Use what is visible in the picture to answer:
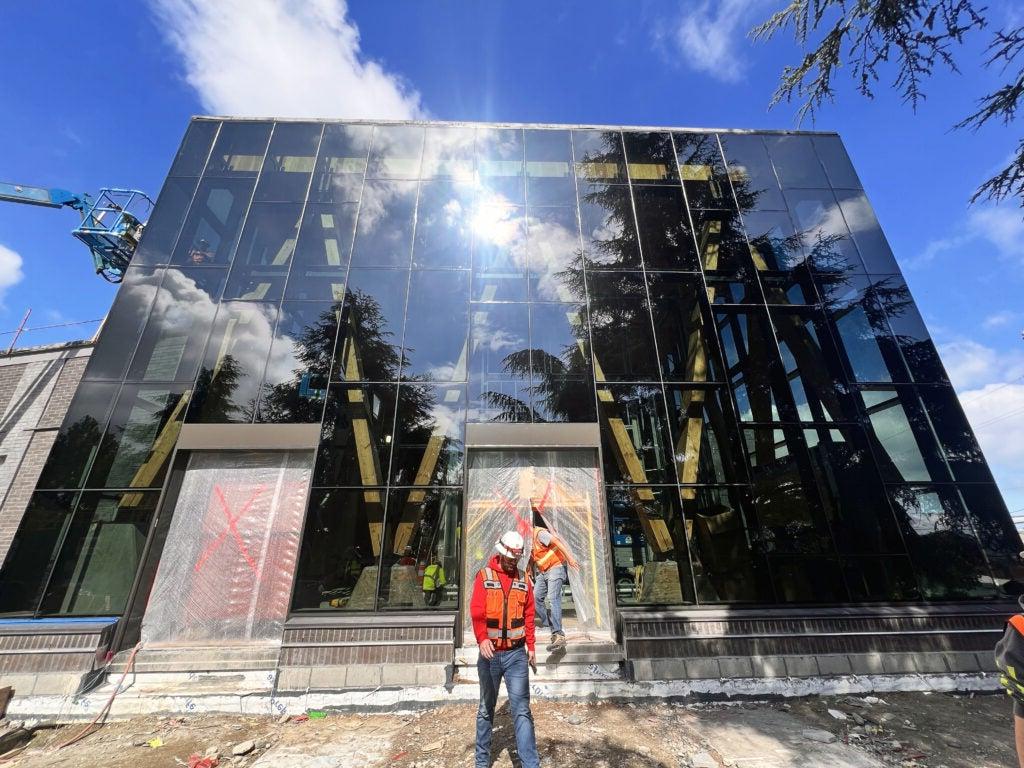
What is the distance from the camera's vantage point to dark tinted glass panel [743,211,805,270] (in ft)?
34.8

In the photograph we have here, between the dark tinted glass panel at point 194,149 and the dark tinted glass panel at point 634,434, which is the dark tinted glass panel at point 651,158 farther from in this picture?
the dark tinted glass panel at point 194,149

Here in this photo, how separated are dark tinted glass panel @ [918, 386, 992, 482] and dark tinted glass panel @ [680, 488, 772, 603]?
484cm

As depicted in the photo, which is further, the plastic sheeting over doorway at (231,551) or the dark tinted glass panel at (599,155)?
the dark tinted glass panel at (599,155)

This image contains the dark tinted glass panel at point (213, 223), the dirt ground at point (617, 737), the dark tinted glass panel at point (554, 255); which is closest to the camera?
the dirt ground at point (617, 737)

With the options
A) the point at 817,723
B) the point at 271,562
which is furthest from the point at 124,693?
the point at 817,723

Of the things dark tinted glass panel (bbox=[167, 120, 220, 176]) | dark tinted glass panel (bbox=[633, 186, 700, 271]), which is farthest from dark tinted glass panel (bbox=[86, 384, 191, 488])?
dark tinted glass panel (bbox=[633, 186, 700, 271])

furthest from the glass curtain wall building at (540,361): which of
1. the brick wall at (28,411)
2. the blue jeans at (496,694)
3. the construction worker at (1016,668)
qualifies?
the construction worker at (1016,668)

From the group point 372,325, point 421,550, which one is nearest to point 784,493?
point 421,550

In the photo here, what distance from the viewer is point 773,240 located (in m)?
10.8

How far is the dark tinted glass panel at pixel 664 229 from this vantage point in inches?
419

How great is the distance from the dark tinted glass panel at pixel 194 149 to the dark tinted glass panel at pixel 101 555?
8.51m

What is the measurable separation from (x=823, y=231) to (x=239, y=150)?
53.0ft

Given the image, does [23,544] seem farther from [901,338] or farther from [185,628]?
[901,338]

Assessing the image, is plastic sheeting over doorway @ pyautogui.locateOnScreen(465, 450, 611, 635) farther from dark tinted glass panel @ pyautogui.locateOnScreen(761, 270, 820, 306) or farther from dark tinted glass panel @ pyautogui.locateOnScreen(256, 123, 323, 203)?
dark tinted glass panel @ pyautogui.locateOnScreen(256, 123, 323, 203)
